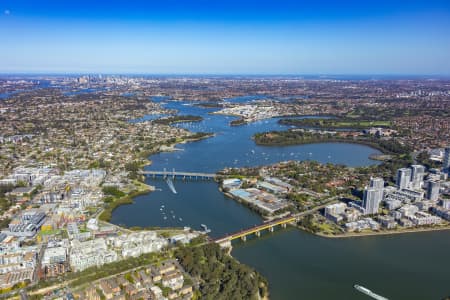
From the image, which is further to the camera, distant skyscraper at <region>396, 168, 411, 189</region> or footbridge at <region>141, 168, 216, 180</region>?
footbridge at <region>141, 168, 216, 180</region>

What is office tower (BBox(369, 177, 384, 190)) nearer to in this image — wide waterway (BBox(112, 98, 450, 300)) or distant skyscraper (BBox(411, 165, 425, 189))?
wide waterway (BBox(112, 98, 450, 300))

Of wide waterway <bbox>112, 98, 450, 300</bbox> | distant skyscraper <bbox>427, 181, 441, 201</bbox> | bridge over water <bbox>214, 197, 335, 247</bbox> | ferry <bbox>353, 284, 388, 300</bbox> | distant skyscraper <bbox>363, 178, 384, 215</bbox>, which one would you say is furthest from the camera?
distant skyscraper <bbox>427, 181, 441, 201</bbox>

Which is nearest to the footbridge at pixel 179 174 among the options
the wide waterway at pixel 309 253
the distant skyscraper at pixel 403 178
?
the wide waterway at pixel 309 253

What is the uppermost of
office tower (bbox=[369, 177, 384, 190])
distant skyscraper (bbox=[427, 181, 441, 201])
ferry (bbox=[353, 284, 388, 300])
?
office tower (bbox=[369, 177, 384, 190])

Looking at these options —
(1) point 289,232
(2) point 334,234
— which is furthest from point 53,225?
(2) point 334,234

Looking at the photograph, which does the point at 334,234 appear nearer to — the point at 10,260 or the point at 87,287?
the point at 87,287

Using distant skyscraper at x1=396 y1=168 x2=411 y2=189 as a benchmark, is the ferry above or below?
below

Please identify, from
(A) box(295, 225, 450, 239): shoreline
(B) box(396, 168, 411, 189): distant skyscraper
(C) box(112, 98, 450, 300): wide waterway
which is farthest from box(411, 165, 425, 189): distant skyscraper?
(C) box(112, 98, 450, 300): wide waterway
